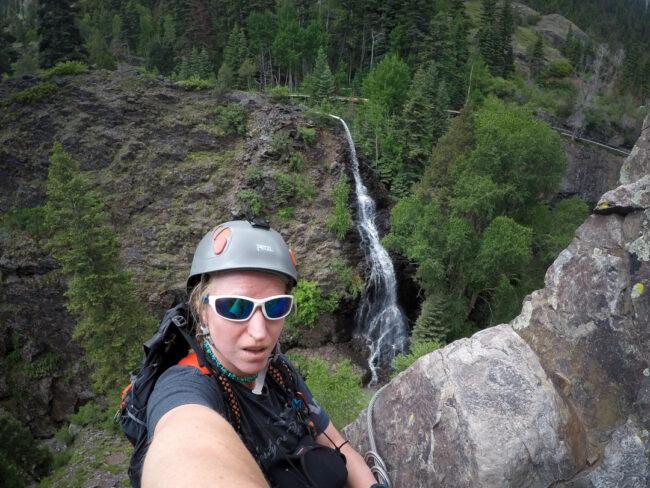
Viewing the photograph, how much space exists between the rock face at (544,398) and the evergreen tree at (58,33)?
34922 mm

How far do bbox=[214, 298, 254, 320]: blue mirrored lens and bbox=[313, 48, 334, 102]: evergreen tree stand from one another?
28.3m

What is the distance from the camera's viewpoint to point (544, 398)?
137 inches

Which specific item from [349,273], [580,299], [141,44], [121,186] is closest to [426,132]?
[349,273]

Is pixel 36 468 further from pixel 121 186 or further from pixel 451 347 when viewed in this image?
pixel 451 347

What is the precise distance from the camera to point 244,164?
76.9ft

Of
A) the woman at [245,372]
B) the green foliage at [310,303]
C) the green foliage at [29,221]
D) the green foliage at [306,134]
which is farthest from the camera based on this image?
the green foliage at [306,134]

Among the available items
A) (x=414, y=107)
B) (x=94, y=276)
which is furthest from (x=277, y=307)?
(x=414, y=107)

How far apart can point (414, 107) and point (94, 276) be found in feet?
64.1

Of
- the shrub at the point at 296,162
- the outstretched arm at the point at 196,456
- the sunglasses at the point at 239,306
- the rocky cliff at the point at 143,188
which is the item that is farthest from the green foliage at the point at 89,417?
the outstretched arm at the point at 196,456

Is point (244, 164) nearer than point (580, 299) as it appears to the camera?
No

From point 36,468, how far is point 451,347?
16624 mm

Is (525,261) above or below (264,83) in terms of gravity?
below

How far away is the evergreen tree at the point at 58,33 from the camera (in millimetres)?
27406

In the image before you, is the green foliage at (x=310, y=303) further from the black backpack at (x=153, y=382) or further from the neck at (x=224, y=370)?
the black backpack at (x=153, y=382)
